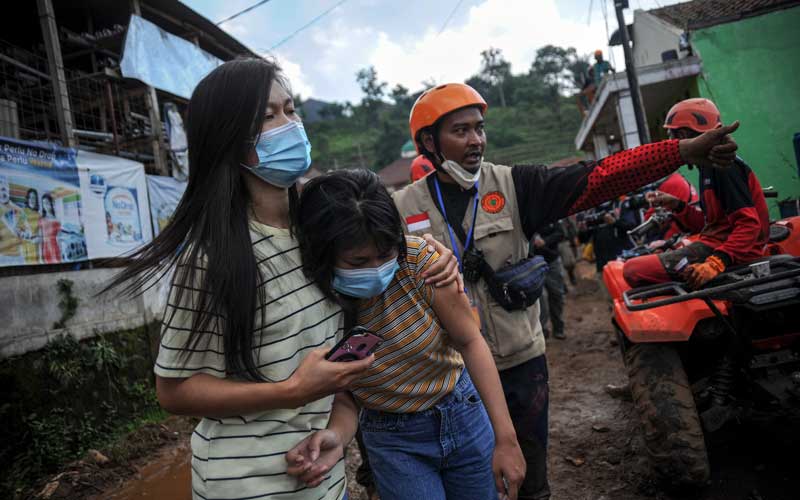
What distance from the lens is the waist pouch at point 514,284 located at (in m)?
2.22

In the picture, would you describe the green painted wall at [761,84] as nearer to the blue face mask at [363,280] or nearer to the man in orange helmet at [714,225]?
the man in orange helmet at [714,225]

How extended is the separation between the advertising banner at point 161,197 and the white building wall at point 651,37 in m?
10.9

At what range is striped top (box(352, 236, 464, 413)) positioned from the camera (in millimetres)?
1637

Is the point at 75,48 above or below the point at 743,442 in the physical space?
above

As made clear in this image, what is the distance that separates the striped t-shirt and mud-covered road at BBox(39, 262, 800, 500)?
2.40 m

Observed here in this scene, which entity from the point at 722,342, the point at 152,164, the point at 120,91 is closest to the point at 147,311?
the point at 152,164

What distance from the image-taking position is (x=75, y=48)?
31.1 ft

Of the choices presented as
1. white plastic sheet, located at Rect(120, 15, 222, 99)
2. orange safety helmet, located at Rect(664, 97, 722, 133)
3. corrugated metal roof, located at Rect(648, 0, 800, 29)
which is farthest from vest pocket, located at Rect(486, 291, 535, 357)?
corrugated metal roof, located at Rect(648, 0, 800, 29)

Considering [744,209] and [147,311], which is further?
[147,311]

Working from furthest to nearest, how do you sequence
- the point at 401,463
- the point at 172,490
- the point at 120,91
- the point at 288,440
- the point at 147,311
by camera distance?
the point at 120,91
the point at 147,311
the point at 172,490
the point at 401,463
the point at 288,440

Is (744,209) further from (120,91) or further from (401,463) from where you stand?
(120,91)

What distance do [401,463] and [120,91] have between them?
967cm

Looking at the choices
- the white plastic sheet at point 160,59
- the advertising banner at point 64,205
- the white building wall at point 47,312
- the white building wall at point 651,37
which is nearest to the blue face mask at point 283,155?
the white building wall at point 47,312

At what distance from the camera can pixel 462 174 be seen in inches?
93.1
